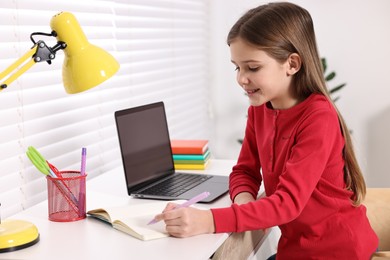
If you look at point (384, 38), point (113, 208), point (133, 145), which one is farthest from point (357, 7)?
point (113, 208)

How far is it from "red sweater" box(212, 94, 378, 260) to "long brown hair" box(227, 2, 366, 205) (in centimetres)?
3

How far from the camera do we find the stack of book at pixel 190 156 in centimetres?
197

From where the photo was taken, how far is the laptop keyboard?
→ 167 centimetres

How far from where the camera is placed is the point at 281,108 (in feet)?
5.10

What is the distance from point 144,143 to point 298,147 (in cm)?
56

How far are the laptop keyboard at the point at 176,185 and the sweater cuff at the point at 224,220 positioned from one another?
1.10 feet

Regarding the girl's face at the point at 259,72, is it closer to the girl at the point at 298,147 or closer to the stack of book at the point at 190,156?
the girl at the point at 298,147

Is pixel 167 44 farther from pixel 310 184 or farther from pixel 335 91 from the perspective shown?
pixel 310 184

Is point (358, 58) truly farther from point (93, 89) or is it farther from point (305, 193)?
point (305, 193)

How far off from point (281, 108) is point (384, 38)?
1956mm

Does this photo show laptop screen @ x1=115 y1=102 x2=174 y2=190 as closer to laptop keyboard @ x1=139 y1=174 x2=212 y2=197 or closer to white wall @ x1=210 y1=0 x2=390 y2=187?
laptop keyboard @ x1=139 y1=174 x2=212 y2=197

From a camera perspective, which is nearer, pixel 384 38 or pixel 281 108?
pixel 281 108

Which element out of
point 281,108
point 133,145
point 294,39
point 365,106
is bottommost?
point 365,106

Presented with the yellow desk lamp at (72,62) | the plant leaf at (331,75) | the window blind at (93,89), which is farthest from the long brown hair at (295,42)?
the plant leaf at (331,75)
